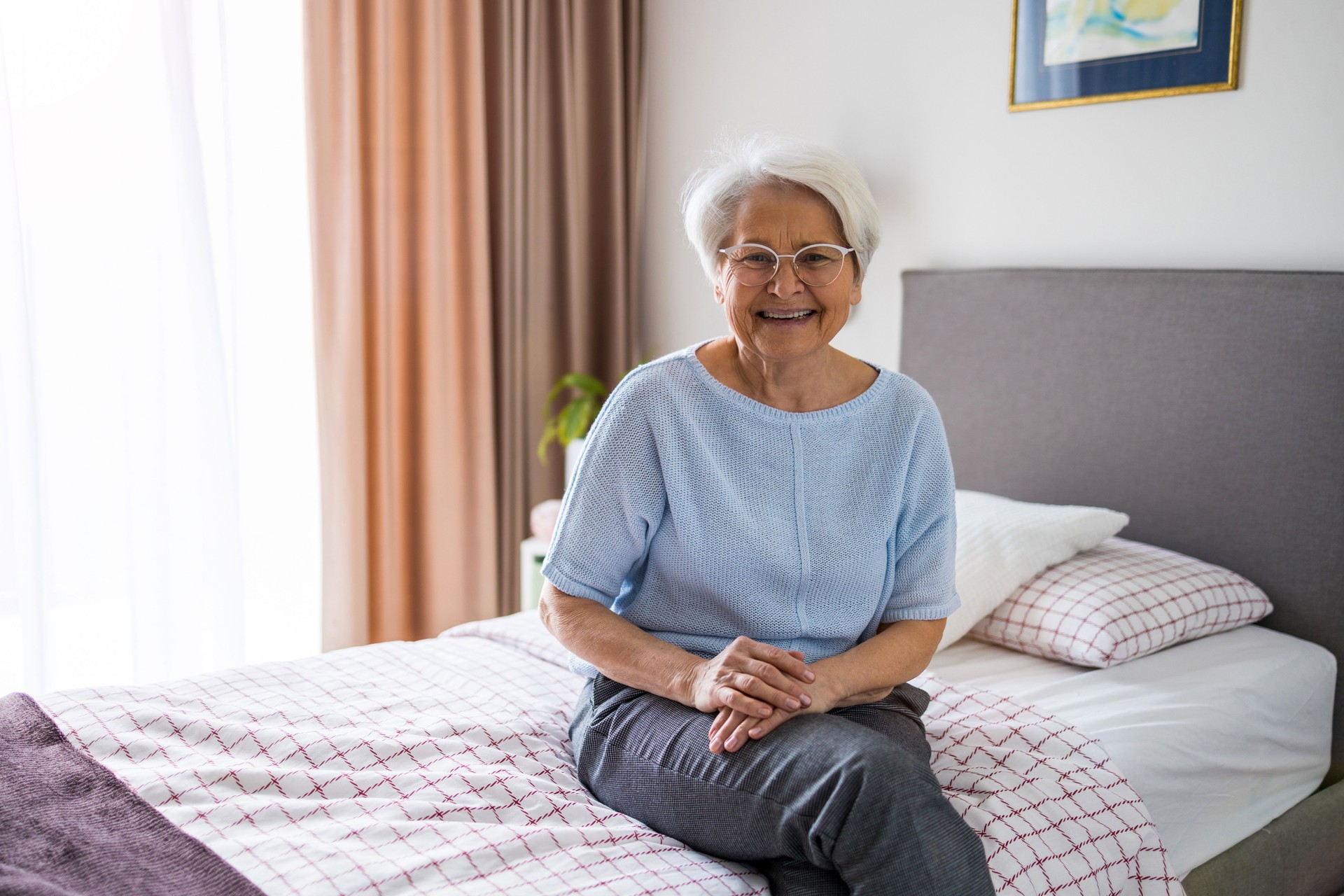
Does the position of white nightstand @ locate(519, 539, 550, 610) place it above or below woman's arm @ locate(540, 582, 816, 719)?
below

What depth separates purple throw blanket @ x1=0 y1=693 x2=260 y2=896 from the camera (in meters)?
1.09

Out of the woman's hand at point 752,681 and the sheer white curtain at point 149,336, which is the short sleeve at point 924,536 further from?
the sheer white curtain at point 149,336

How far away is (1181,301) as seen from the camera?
2.12 metres

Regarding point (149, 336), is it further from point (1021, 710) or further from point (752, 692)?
point (1021, 710)

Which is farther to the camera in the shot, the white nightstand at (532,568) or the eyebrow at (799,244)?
the white nightstand at (532,568)

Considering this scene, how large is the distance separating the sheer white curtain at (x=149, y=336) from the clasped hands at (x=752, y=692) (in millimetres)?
1841

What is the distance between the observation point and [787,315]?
1.48 metres

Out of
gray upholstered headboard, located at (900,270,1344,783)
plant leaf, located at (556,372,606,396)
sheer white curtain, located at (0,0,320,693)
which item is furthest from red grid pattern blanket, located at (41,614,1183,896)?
plant leaf, located at (556,372,606,396)

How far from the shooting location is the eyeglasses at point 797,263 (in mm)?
1463

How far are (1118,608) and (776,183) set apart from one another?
97cm

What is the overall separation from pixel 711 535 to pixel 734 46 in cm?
211

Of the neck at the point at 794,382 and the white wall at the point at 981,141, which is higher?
the white wall at the point at 981,141

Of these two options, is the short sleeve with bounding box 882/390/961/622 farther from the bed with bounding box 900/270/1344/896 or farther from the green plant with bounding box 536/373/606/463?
the green plant with bounding box 536/373/606/463

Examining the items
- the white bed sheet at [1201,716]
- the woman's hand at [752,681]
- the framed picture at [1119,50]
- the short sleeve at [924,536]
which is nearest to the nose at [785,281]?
the short sleeve at [924,536]
